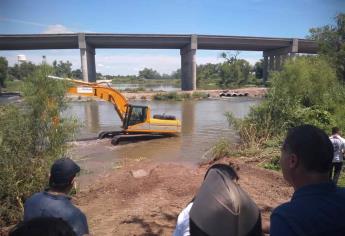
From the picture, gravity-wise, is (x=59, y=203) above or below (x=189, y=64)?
below

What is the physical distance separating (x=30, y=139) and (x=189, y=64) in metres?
57.8

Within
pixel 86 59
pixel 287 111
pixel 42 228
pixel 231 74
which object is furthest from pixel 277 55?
pixel 42 228

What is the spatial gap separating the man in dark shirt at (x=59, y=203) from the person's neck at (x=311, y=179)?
1.93 meters

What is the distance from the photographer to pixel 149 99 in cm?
5344

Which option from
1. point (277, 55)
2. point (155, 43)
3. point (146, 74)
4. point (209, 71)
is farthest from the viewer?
point (146, 74)

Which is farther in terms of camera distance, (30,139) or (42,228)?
(30,139)

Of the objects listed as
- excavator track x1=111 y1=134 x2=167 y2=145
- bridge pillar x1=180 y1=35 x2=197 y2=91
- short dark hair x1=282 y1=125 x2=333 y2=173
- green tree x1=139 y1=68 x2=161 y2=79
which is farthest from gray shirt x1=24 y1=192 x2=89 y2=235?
green tree x1=139 y1=68 x2=161 y2=79

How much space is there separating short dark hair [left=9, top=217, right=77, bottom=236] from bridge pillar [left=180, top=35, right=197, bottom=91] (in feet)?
199

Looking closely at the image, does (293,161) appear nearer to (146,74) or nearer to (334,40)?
(334,40)

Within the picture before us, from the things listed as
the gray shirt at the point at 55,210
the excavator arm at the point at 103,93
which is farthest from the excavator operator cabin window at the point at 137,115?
the gray shirt at the point at 55,210

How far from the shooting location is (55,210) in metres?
3.09

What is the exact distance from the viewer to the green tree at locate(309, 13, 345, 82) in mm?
36625

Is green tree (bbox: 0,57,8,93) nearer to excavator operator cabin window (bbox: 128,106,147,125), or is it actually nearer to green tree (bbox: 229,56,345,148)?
excavator operator cabin window (bbox: 128,106,147,125)

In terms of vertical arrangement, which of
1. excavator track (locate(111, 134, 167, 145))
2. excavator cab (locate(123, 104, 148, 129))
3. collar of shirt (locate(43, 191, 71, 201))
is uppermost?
collar of shirt (locate(43, 191, 71, 201))
